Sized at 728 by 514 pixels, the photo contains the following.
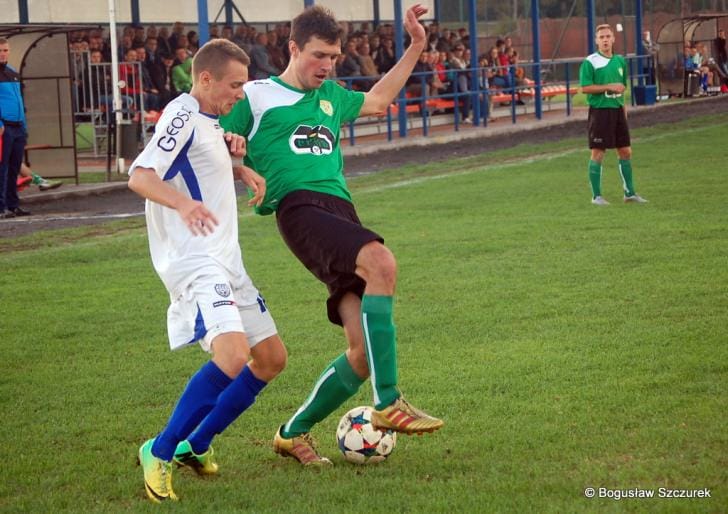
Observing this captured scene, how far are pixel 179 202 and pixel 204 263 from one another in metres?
0.31

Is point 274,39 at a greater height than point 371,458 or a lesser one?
greater

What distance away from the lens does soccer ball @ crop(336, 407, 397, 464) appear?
4902mm

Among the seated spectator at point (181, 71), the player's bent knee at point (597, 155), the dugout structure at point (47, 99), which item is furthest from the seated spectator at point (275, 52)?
the player's bent knee at point (597, 155)

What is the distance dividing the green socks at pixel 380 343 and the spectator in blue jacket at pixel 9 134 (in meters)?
10.8

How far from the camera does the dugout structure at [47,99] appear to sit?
18.1m

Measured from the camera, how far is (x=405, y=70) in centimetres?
570

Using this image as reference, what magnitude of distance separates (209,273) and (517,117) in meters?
25.5

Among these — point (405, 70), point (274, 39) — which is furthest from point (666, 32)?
point (405, 70)

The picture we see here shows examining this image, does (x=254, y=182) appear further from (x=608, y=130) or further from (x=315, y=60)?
Result: (x=608, y=130)

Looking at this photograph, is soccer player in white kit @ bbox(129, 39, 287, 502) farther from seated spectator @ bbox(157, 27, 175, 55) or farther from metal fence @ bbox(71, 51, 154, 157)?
seated spectator @ bbox(157, 27, 175, 55)

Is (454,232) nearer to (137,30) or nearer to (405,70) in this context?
(405,70)

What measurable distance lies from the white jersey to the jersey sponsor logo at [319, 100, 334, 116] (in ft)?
1.91

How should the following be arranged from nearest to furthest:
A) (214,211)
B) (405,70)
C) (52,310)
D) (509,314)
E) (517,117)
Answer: (214,211) < (405,70) < (509,314) < (52,310) < (517,117)

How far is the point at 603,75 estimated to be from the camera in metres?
13.6
